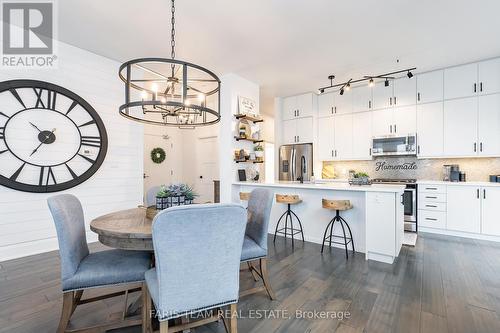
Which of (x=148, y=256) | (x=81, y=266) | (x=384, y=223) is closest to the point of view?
(x=81, y=266)

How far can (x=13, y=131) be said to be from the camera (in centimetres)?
305

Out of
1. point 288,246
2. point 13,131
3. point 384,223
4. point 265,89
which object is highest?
point 265,89

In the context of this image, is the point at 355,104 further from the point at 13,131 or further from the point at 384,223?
the point at 13,131

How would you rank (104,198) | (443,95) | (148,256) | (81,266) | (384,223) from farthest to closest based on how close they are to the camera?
1. (443,95)
2. (104,198)
3. (384,223)
4. (148,256)
5. (81,266)

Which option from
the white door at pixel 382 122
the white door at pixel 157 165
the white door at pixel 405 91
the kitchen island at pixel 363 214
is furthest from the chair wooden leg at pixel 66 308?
the white door at pixel 405 91

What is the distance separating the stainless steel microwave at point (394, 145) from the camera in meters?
4.66

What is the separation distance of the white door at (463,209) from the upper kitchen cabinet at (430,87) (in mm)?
1716

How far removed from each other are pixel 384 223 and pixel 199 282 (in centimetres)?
257

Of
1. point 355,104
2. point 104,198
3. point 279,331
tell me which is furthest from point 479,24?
point 104,198

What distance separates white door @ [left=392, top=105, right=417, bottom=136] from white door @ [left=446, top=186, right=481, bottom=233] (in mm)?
1318

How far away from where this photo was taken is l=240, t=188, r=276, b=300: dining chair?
2.04m

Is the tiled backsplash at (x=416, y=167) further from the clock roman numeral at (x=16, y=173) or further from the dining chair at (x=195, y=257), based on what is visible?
the clock roman numeral at (x=16, y=173)

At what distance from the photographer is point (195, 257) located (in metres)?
1.27

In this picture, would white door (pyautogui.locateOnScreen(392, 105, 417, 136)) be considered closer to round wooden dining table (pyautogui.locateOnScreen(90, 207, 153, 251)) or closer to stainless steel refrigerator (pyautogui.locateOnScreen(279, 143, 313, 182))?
stainless steel refrigerator (pyautogui.locateOnScreen(279, 143, 313, 182))
